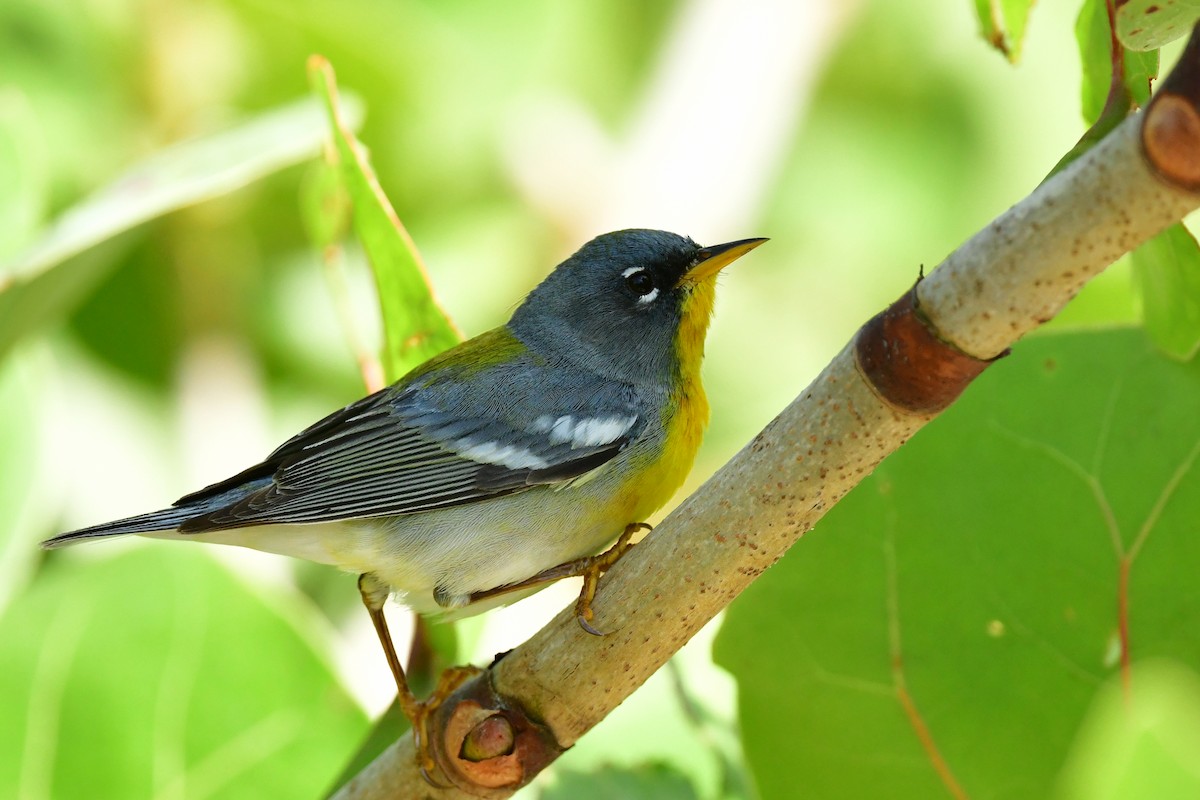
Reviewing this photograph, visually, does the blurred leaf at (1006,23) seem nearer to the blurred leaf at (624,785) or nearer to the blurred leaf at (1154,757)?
the blurred leaf at (1154,757)

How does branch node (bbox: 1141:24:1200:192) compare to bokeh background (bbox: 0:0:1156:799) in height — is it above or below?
below

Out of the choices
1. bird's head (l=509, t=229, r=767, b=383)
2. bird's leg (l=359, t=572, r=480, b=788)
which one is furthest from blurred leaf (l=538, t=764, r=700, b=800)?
bird's head (l=509, t=229, r=767, b=383)

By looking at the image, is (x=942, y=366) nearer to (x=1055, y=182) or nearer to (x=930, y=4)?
(x=1055, y=182)

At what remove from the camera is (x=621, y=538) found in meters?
2.06

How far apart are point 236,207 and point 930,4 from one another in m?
2.08

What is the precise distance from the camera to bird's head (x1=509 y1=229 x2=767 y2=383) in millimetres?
2533

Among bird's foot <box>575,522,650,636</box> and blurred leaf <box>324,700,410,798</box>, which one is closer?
bird's foot <box>575,522,650,636</box>

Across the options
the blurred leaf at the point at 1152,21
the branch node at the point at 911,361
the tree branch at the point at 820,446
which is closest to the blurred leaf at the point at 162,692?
the tree branch at the point at 820,446

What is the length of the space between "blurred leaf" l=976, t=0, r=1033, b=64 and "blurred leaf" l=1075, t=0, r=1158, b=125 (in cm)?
10

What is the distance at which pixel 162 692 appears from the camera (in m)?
1.92

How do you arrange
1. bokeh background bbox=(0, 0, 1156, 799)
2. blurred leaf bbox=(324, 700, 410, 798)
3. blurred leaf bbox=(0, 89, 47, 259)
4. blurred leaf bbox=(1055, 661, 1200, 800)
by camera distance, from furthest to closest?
bokeh background bbox=(0, 0, 1156, 799) < blurred leaf bbox=(0, 89, 47, 259) < blurred leaf bbox=(324, 700, 410, 798) < blurred leaf bbox=(1055, 661, 1200, 800)

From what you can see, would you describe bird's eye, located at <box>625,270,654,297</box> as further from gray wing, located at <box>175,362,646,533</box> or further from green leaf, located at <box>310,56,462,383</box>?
green leaf, located at <box>310,56,462,383</box>

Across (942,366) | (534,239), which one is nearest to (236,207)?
(534,239)

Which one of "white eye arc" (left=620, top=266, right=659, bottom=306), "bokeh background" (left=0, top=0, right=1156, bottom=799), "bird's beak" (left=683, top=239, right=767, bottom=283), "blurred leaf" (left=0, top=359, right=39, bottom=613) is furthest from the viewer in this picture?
"bokeh background" (left=0, top=0, right=1156, bottom=799)
